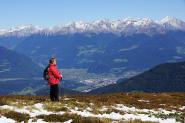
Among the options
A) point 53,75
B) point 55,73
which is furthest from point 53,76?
point 55,73

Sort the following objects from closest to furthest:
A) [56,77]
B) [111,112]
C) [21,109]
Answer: [21,109] → [111,112] → [56,77]

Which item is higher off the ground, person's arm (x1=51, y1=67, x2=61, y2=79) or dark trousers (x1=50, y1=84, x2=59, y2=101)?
person's arm (x1=51, y1=67, x2=61, y2=79)

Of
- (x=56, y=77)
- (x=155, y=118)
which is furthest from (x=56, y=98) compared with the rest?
(x=155, y=118)

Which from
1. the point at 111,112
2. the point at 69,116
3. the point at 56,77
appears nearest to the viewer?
the point at 69,116

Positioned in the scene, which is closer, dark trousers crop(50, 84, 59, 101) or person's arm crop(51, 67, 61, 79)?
person's arm crop(51, 67, 61, 79)

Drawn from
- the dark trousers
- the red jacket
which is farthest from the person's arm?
the dark trousers

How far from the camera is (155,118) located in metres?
28.3

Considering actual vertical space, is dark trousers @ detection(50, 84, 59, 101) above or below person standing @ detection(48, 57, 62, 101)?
below

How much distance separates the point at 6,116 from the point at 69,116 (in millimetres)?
3381

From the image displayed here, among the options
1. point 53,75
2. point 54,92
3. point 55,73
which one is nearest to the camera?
point 55,73

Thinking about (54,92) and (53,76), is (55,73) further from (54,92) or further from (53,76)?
(54,92)

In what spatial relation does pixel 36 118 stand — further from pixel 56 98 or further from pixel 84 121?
pixel 56 98

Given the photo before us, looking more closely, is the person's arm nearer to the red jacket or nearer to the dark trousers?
the red jacket

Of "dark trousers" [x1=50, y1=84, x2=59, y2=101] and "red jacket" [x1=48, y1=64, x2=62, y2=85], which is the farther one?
"dark trousers" [x1=50, y1=84, x2=59, y2=101]
